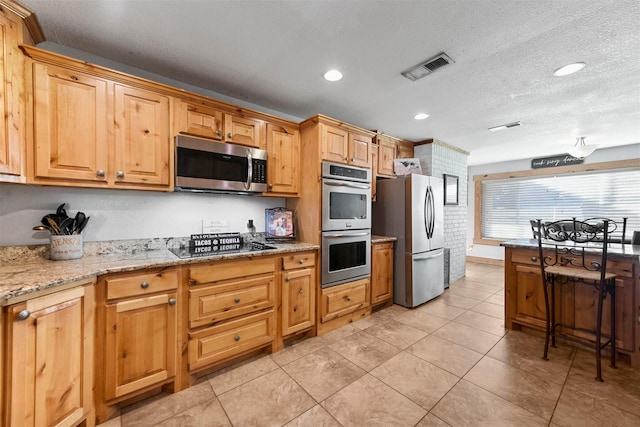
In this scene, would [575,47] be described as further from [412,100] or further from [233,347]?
[233,347]

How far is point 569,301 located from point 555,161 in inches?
171

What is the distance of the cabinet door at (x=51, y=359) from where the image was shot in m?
1.16

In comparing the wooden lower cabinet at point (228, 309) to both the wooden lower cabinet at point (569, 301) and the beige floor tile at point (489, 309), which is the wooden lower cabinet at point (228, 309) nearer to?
the wooden lower cabinet at point (569, 301)

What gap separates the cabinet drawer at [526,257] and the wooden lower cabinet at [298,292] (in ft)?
7.29

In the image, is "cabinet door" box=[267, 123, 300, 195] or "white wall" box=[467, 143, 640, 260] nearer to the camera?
"cabinet door" box=[267, 123, 300, 195]

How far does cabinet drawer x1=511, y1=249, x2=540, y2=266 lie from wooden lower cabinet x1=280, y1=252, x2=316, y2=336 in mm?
2222

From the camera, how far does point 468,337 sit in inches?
104

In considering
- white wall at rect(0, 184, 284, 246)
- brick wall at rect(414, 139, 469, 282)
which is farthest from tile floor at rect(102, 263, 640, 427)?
brick wall at rect(414, 139, 469, 282)

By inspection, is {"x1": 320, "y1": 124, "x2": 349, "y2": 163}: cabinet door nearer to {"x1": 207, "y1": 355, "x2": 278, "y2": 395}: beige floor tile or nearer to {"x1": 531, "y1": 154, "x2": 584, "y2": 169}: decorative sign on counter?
{"x1": 207, "y1": 355, "x2": 278, "y2": 395}: beige floor tile


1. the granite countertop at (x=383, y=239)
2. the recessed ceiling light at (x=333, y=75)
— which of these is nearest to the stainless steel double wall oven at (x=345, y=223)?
the granite countertop at (x=383, y=239)

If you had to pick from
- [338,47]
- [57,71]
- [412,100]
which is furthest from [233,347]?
[412,100]

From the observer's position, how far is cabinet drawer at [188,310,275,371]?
1911mm

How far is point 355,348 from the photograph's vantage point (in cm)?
245

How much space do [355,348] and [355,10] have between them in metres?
2.70
